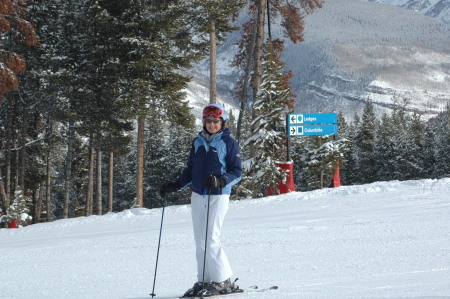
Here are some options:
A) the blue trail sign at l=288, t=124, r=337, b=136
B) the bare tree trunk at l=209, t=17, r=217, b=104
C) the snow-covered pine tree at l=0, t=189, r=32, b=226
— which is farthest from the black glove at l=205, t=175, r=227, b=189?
the snow-covered pine tree at l=0, t=189, r=32, b=226

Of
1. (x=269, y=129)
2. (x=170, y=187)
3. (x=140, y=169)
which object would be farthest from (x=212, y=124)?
(x=140, y=169)

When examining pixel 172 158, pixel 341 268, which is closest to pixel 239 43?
pixel 341 268

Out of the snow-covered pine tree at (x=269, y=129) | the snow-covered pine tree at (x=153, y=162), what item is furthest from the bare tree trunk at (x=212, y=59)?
the snow-covered pine tree at (x=153, y=162)

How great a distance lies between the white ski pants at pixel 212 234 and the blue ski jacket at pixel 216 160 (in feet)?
0.35

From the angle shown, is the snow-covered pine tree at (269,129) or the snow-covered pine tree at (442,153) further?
the snow-covered pine tree at (442,153)

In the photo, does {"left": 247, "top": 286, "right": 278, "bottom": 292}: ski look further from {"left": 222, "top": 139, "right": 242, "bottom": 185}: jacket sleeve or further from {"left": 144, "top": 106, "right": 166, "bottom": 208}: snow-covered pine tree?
{"left": 144, "top": 106, "right": 166, "bottom": 208}: snow-covered pine tree

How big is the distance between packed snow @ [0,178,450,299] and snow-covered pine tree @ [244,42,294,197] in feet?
10.4

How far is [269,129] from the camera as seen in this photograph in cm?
1642

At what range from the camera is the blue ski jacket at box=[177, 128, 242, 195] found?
15.9 ft

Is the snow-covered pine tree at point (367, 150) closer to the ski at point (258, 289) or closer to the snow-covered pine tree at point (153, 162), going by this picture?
the snow-covered pine tree at point (153, 162)

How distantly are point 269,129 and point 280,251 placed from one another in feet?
31.3

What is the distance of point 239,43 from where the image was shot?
22.8 m

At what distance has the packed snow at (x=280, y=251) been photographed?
521 cm

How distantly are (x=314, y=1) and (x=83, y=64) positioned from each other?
948 cm
